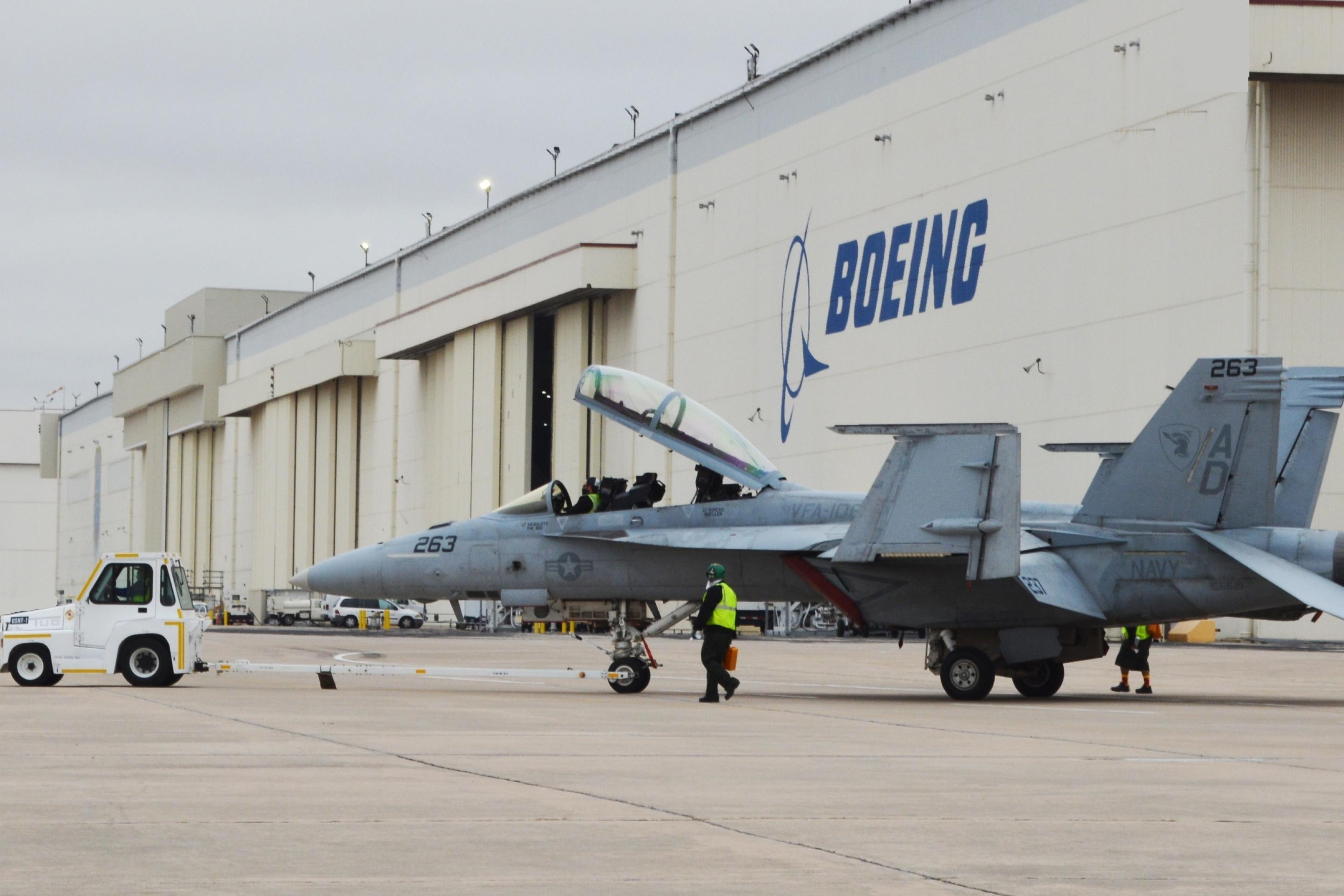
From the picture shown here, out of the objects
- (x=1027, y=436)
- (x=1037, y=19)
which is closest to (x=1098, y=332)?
(x=1027, y=436)

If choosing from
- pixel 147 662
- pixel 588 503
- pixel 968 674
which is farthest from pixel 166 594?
pixel 968 674

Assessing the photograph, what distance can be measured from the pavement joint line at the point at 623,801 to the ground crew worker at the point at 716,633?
5.93 metres

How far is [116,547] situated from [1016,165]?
343 ft

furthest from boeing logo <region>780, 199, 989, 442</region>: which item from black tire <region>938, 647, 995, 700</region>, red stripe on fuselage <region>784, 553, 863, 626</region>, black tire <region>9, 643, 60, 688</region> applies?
black tire <region>9, 643, 60, 688</region>

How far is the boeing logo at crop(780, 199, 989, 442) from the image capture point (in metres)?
45.8

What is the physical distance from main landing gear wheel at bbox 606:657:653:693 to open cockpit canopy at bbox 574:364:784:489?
2.74 m

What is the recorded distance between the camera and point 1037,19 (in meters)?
43.4

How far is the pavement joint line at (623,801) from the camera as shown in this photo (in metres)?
7.23

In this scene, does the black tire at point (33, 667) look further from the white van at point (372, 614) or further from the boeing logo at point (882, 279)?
the white van at point (372, 614)

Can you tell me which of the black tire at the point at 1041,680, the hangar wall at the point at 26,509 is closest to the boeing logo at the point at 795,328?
the black tire at the point at 1041,680

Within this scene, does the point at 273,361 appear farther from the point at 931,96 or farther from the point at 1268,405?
the point at 1268,405

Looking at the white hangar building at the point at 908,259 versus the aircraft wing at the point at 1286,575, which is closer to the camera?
the aircraft wing at the point at 1286,575

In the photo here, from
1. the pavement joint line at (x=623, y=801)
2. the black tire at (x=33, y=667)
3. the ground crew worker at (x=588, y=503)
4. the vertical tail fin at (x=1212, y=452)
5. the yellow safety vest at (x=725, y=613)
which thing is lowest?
the black tire at (x=33, y=667)

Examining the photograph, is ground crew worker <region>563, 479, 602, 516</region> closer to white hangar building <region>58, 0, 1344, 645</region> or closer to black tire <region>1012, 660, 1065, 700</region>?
black tire <region>1012, 660, 1065, 700</region>
